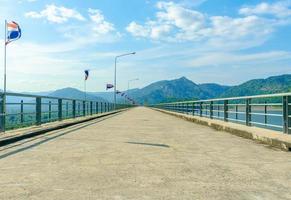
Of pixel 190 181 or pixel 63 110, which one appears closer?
pixel 190 181

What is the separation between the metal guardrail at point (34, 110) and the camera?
15409 mm

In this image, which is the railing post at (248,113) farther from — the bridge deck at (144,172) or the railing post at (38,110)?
the railing post at (38,110)

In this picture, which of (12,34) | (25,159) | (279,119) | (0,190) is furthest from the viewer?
(12,34)

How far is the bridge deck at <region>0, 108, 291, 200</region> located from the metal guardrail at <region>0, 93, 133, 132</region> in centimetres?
386

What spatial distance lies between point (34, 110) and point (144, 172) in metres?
13.0

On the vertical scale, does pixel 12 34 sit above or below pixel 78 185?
above

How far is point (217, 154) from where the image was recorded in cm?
1039

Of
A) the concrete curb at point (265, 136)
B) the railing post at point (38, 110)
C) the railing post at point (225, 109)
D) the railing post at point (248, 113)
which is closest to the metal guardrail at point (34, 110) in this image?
the railing post at point (38, 110)

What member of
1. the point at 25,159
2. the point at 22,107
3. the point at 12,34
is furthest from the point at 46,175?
the point at 12,34

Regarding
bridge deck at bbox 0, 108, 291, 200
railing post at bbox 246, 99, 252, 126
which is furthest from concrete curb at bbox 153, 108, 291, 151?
railing post at bbox 246, 99, 252, 126

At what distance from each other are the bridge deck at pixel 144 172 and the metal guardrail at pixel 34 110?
3864 millimetres

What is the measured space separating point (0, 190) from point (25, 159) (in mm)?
3240

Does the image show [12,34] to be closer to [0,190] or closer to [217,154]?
[217,154]

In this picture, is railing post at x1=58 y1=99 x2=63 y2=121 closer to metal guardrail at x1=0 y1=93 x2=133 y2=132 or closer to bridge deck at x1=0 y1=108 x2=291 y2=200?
metal guardrail at x1=0 y1=93 x2=133 y2=132
